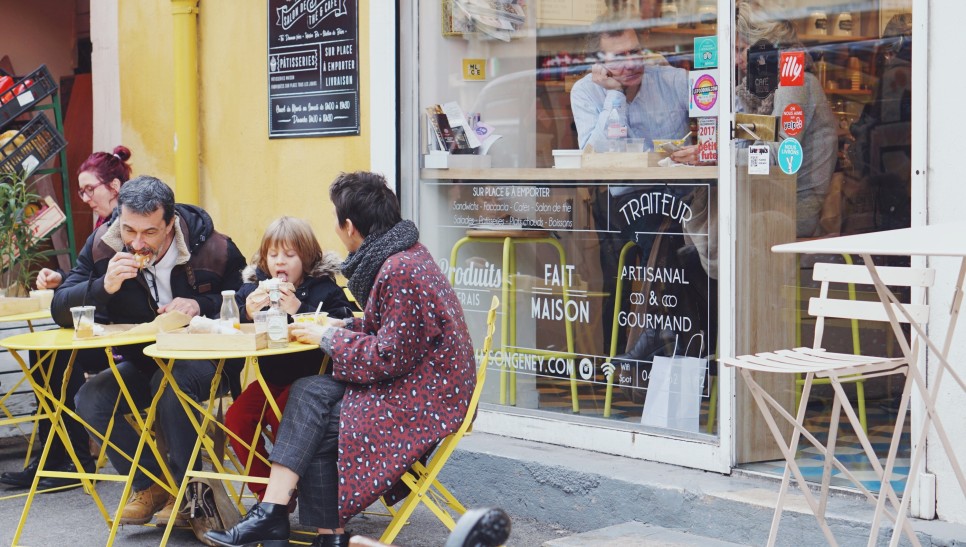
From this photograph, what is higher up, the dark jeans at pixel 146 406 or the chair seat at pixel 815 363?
the chair seat at pixel 815 363

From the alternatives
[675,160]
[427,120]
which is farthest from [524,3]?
[675,160]

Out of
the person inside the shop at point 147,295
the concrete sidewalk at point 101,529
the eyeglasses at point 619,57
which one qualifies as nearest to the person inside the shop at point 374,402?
the concrete sidewalk at point 101,529

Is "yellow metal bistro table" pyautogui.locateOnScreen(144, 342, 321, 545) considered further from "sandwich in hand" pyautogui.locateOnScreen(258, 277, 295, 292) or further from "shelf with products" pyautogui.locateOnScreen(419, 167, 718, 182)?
"shelf with products" pyautogui.locateOnScreen(419, 167, 718, 182)

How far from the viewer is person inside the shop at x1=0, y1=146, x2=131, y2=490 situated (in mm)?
5758

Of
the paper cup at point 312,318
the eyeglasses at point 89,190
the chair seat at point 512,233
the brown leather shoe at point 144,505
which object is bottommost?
the brown leather shoe at point 144,505

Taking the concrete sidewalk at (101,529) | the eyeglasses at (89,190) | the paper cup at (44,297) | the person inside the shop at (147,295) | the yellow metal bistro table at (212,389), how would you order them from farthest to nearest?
the eyeglasses at (89,190), the paper cup at (44,297), the concrete sidewalk at (101,529), the person inside the shop at (147,295), the yellow metal bistro table at (212,389)

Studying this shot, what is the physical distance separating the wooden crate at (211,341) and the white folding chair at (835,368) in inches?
63.1

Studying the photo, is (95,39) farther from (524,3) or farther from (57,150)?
(524,3)

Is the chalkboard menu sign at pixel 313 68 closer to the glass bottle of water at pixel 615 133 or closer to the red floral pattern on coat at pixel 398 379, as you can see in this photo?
the glass bottle of water at pixel 615 133

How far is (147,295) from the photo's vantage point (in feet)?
16.6

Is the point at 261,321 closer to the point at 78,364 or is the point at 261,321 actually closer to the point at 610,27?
the point at 78,364

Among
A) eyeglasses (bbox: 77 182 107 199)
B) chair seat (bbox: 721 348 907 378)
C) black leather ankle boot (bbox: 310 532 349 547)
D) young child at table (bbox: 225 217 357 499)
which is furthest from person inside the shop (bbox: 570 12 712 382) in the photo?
eyeglasses (bbox: 77 182 107 199)

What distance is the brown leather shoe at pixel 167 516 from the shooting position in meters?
4.91

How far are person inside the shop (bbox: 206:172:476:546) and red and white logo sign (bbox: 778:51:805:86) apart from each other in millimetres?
1643
